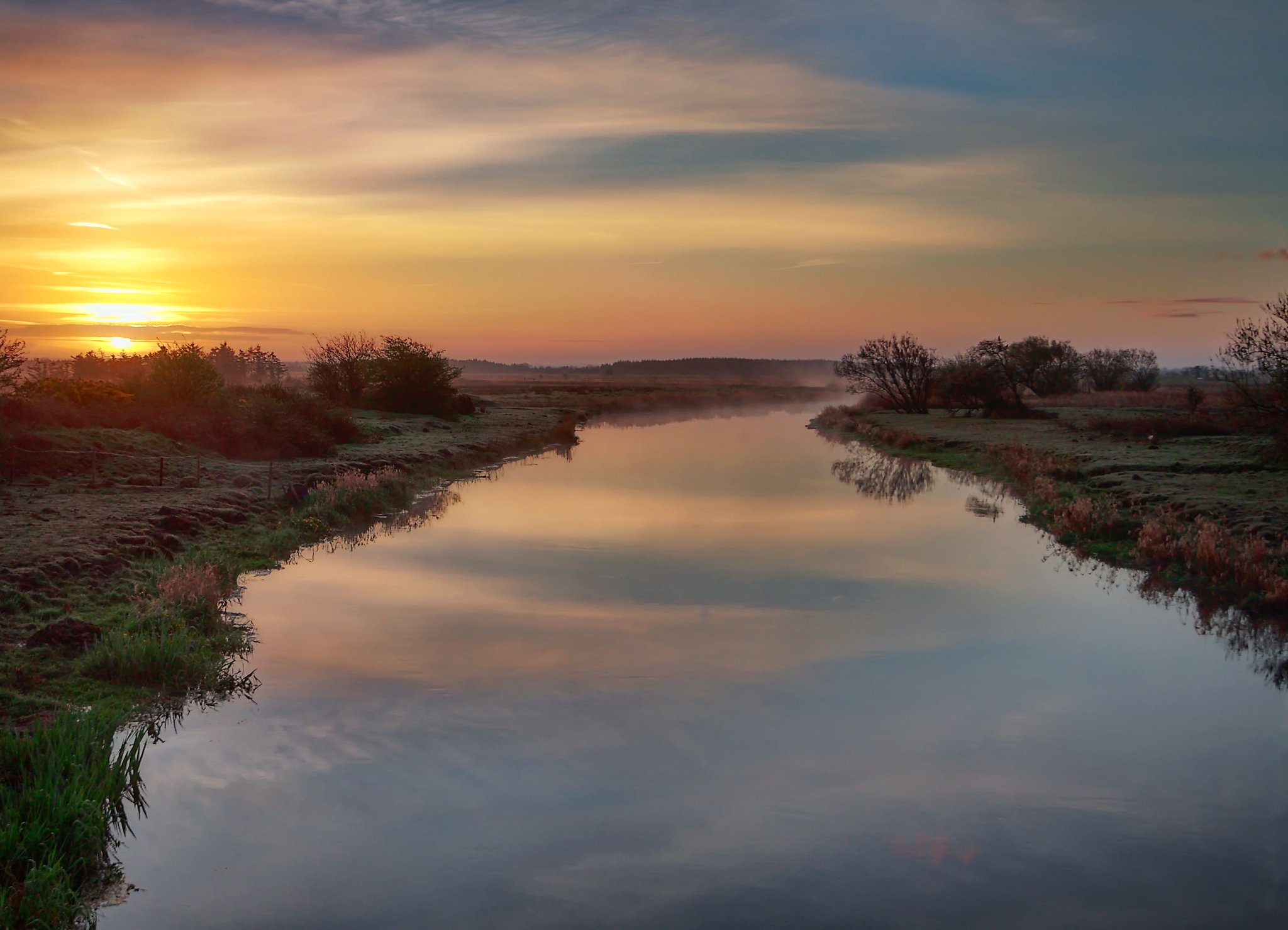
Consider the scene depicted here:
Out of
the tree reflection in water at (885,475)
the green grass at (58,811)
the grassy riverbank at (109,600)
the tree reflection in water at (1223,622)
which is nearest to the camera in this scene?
the green grass at (58,811)

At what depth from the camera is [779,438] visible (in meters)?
49.0

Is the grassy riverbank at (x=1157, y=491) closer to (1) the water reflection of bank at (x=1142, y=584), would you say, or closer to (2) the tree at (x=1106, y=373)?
(1) the water reflection of bank at (x=1142, y=584)

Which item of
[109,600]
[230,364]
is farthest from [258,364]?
[109,600]

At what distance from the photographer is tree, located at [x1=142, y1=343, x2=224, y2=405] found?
93.6 ft

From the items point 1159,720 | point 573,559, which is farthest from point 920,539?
point 1159,720

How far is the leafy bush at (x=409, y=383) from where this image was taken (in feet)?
153

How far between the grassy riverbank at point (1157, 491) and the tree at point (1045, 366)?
79.4 ft

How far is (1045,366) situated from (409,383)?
45973 mm

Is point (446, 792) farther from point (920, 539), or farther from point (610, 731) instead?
point (920, 539)

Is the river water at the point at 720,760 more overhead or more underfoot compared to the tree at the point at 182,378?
more underfoot

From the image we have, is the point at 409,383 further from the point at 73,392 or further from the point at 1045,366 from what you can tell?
the point at 1045,366

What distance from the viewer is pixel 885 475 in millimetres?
32156

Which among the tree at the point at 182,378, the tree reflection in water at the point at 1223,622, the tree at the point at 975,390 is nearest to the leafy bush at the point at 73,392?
the tree at the point at 182,378

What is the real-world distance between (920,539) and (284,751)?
1447 centimetres
